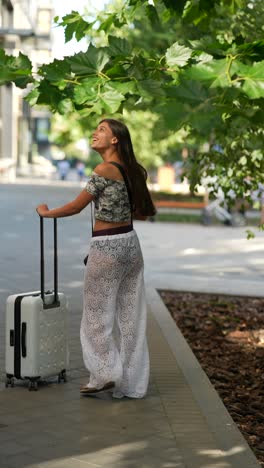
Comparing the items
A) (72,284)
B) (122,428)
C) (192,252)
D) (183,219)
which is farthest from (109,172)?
(183,219)

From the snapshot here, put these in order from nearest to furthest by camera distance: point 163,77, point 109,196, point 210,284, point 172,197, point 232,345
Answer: point 163,77
point 109,196
point 232,345
point 210,284
point 172,197

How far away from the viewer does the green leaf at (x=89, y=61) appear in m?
5.91

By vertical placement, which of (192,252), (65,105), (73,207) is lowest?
(192,252)

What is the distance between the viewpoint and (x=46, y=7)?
106 m

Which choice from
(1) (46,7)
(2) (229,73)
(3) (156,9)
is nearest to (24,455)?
(2) (229,73)

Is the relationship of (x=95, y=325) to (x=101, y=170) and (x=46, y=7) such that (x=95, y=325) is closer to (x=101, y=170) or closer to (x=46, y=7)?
(x=101, y=170)

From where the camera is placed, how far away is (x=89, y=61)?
19.5ft

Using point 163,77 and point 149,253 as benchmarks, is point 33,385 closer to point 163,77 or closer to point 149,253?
point 163,77

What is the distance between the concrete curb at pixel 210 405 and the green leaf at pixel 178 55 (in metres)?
1.96

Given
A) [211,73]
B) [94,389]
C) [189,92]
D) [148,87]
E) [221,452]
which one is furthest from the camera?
[94,389]

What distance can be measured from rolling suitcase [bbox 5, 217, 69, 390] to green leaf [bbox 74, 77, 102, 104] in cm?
150

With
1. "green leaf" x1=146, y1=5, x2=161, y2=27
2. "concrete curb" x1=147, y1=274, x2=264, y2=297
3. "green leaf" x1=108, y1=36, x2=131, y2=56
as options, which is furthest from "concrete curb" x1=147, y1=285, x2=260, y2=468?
"concrete curb" x1=147, y1=274, x2=264, y2=297

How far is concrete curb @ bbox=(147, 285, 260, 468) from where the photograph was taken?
6.04 meters

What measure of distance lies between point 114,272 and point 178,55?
5.37ft
